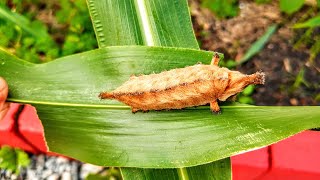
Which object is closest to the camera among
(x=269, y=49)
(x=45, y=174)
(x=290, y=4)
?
(x=290, y=4)

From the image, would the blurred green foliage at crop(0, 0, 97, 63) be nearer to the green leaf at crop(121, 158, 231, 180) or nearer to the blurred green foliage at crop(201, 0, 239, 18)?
the blurred green foliage at crop(201, 0, 239, 18)

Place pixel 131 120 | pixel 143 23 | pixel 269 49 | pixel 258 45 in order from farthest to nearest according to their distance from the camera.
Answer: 1. pixel 269 49
2. pixel 258 45
3. pixel 143 23
4. pixel 131 120

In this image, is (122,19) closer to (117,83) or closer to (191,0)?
(117,83)

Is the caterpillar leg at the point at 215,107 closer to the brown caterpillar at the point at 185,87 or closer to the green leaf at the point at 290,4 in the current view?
the brown caterpillar at the point at 185,87

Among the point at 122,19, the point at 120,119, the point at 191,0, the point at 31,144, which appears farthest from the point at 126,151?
the point at 191,0

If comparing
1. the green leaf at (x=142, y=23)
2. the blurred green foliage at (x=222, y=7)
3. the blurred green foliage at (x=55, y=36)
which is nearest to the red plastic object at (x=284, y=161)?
the green leaf at (x=142, y=23)

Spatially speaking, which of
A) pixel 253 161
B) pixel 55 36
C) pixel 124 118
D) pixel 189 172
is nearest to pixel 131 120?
pixel 124 118

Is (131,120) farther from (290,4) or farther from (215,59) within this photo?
(290,4)
